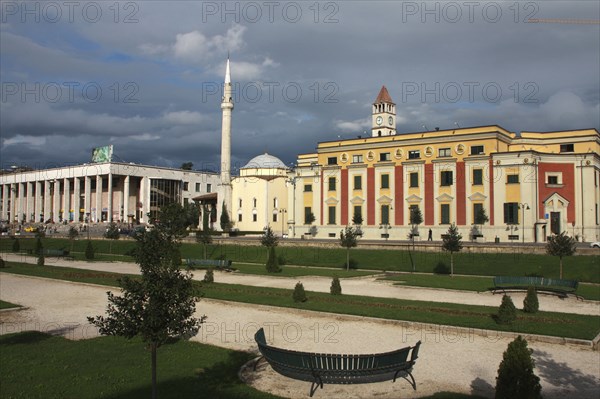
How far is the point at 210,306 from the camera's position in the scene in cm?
1967

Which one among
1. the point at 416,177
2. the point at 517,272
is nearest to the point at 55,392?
the point at 517,272

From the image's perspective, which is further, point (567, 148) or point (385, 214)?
point (385, 214)

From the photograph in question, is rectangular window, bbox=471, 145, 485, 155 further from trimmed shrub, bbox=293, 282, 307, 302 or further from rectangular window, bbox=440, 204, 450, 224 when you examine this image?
trimmed shrub, bbox=293, 282, 307, 302

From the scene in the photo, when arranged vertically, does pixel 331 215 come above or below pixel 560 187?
below

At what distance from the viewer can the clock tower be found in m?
75.2

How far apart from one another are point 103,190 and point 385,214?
2548 inches

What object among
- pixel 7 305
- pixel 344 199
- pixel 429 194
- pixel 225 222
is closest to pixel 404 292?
pixel 7 305

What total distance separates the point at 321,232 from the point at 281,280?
31.8 m

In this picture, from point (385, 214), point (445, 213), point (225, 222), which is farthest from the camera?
point (225, 222)

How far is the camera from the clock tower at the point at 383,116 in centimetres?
7525

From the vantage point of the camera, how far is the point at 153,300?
8562 millimetres

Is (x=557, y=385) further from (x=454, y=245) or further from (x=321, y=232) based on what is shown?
(x=321, y=232)

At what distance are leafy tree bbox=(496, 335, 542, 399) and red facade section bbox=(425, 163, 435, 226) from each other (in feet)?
151

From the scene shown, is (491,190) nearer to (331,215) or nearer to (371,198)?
(371,198)
